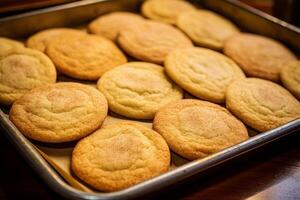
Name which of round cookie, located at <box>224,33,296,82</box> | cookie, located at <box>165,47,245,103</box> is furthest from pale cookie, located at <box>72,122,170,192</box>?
round cookie, located at <box>224,33,296,82</box>

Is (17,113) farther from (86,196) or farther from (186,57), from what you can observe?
(186,57)

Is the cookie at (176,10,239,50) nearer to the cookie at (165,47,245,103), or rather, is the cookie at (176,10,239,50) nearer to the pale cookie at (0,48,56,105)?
the cookie at (165,47,245,103)

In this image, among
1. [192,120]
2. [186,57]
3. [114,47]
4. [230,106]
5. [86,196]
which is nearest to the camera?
[86,196]

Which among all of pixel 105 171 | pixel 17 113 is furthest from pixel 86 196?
pixel 17 113

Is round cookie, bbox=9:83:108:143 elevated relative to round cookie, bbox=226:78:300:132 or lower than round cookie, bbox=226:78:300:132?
lower

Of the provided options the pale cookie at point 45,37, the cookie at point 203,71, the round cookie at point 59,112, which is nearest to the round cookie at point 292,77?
the cookie at point 203,71

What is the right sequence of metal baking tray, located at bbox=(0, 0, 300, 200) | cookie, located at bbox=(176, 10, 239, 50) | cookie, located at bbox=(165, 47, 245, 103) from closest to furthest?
metal baking tray, located at bbox=(0, 0, 300, 200)
cookie, located at bbox=(165, 47, 245, 103)
cookie, located at bbox=(176, 10, 239, 50)
